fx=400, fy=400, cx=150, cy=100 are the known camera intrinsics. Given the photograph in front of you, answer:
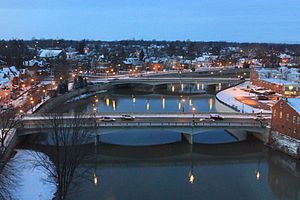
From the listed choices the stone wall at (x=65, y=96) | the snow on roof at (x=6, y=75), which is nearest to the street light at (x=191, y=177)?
the stone wall at (x=65, y=96)

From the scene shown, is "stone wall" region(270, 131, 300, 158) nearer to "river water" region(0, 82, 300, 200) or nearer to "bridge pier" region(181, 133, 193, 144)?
"river water" region(0, 82, 300, 200)

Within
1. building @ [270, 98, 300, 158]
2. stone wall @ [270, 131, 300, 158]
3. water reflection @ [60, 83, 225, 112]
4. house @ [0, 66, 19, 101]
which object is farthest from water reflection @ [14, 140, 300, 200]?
house @ [0, 66, 19, 101]

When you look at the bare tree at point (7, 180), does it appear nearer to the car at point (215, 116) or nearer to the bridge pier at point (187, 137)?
the bridge pier at point (187, 137)

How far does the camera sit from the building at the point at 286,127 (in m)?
38.9

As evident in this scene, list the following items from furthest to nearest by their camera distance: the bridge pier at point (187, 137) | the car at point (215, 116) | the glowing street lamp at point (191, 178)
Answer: the car at point (215, 116) < the bridge pier at point (187, 137) < the glowing street lamp at point (191, 178)

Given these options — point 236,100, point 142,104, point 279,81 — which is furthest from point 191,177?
point 279,81

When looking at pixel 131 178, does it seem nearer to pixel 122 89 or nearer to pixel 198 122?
pixel 198 122

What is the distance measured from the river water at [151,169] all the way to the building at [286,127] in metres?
1.14

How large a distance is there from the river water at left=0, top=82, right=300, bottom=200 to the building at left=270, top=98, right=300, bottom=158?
114cm

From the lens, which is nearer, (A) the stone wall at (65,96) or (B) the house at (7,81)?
(A) the stone wall at (65,96)

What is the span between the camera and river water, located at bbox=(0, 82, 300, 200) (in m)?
29.1

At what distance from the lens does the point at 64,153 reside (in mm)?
26969

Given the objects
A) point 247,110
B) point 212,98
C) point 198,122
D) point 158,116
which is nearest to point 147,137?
point 158,116

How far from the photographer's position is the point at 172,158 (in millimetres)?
39062
